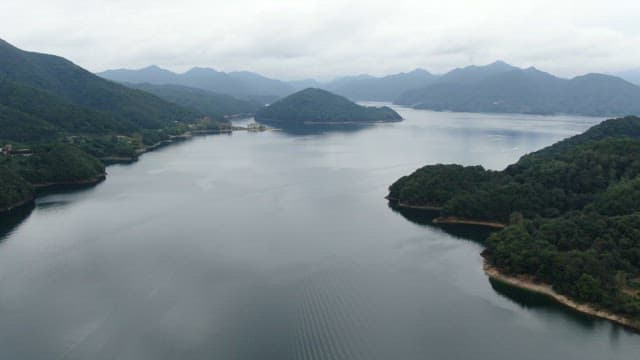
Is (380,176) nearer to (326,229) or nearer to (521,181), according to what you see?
(521,181)

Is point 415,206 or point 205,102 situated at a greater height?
point 205,102

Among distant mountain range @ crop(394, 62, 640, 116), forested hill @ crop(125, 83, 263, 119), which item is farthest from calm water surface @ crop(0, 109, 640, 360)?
distant mountain range @ crop(394, 62, 640, 116)

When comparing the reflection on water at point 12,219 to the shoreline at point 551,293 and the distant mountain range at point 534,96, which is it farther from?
the distant mountain range at point 534,96

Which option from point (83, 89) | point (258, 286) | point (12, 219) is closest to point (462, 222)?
point (258, 286)

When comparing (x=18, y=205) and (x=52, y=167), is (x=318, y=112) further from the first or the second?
(x=18, y=205)

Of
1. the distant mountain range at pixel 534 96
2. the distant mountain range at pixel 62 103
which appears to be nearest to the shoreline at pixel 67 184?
the distant mountain range at pixel 62 103

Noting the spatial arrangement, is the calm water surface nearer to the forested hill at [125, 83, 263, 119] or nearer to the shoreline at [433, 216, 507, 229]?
the shoreline at [433, 216, 507, 229]
